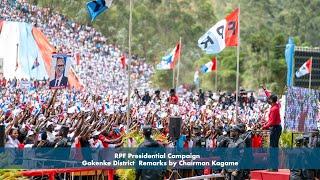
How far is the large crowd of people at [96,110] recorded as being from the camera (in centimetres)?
1541

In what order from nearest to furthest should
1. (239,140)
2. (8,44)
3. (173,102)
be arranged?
1. (239,140)
2. (173,102)
3. (8,44)

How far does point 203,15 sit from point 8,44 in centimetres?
3920

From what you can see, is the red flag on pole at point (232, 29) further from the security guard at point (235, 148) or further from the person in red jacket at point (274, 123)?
the person in red jacket at point (274, 123)

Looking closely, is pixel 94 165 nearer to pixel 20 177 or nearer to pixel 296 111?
pixel 20 177

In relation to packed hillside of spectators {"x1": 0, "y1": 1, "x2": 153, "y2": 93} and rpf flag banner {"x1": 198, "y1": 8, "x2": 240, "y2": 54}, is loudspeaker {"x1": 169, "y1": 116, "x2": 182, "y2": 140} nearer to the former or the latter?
rpf flag banner {"x1": 198, "y1": 8, "x2": 240, "y2": 54}

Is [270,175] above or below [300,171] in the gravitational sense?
below

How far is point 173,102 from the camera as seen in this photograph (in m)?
30.9

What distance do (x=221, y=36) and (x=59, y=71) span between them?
23.6 ft

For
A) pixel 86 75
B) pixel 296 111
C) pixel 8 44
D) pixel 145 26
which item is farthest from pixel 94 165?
pixel 145 26

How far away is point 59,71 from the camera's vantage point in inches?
730

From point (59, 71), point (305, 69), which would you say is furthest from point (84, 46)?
point (59, 71)

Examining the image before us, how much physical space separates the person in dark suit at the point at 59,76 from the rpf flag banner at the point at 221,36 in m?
6.42

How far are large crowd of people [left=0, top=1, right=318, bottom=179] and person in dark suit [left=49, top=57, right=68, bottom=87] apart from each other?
2.55 feet

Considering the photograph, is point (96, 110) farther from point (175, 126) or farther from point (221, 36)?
point (175, 126)
